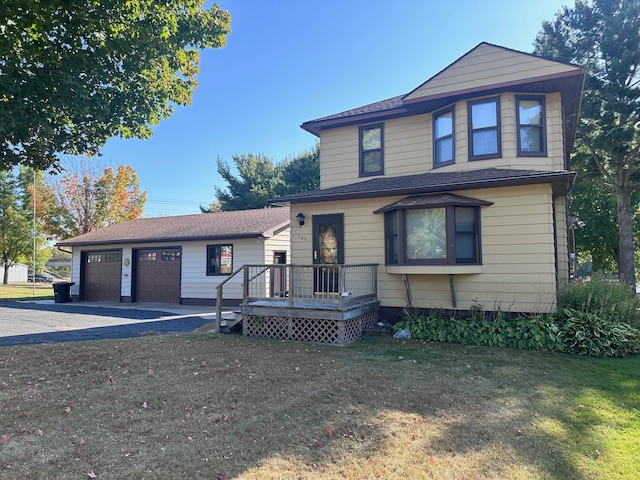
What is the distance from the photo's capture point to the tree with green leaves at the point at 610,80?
14164mm

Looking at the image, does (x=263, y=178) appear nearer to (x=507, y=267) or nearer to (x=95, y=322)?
(x=95, y=322)

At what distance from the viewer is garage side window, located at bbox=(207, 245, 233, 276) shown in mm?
14867

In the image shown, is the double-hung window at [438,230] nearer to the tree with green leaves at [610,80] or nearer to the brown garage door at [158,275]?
the tree with green leaves at [610,80]

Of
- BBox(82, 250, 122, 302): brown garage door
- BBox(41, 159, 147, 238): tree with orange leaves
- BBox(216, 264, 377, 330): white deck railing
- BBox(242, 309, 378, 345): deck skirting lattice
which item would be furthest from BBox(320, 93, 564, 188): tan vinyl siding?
BBox(41, 159, 147, 238): tree with orange leaves

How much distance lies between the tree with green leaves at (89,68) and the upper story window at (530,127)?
7.06 metres

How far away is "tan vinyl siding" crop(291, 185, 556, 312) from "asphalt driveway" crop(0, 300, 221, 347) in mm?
5885

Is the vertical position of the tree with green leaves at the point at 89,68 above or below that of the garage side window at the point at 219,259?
above

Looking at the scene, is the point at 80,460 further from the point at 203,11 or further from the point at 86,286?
the point at 86,286

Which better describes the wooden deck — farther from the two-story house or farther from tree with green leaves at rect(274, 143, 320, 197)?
tree with green leaves at rect(274, 143, 320, 197)

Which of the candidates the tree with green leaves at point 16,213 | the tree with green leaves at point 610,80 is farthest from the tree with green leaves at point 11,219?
the tree with green leaves at point 610,80

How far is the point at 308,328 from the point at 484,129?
5.93 meters

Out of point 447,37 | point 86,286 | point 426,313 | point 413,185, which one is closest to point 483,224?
point 413,185

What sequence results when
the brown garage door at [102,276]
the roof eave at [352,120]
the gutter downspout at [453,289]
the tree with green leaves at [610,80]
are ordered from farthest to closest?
the brown garage door at [102,276]
the tree with green leaves at [610,80]
the roof eave at [352,120]
the gutter downspout at [453,289]

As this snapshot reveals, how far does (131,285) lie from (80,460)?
595 inches
